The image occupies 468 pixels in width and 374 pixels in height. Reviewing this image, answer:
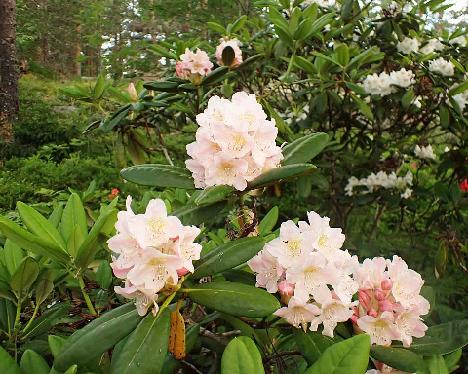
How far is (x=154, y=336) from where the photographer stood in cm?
77

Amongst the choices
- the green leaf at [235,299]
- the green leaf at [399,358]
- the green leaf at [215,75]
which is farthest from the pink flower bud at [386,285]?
the green leaf at [215,75]

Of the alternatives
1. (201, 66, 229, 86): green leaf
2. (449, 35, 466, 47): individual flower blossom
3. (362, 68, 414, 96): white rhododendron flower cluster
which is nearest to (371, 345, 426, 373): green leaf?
(201, 66, 229, 86): green leaf

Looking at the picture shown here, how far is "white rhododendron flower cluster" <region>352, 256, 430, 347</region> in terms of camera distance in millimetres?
867

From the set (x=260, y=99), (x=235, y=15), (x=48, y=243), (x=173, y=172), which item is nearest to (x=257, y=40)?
(x=260, y=99)

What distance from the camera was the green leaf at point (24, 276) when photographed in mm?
919

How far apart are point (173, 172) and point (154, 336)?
337mm

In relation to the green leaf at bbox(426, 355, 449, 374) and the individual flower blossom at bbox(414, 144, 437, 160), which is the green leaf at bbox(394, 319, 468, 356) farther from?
the individual flower blossom at bbox(414, 144, 437, 160)

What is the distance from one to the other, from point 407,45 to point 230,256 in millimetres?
2375

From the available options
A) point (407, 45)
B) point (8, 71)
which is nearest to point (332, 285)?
point (407, 45)

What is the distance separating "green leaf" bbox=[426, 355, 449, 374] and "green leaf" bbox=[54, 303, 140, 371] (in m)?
0.50

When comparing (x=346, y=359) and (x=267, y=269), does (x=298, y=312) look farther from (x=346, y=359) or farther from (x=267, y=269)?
(x=346, y=359)

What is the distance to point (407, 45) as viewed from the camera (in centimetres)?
284

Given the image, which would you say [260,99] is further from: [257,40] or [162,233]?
[162,233]

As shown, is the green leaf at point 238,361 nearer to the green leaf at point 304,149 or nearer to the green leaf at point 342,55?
the green leaf at point 304,149
